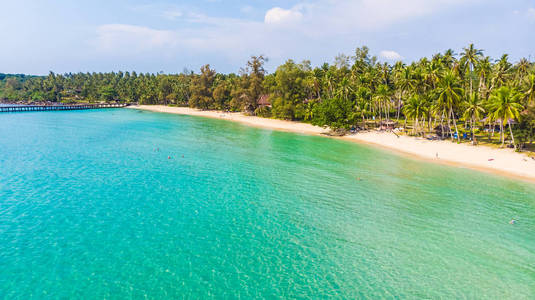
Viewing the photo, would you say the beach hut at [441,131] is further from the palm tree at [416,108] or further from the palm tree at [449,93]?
the palm tree at [449,93]

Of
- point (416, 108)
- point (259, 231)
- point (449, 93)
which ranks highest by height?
point (449, 93)

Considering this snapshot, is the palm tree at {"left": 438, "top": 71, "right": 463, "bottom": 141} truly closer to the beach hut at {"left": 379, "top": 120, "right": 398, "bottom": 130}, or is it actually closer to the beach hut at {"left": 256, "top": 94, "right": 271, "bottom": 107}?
the beach hut at {"left": 379, "top": 120, "right": 398, "bottom": 130}

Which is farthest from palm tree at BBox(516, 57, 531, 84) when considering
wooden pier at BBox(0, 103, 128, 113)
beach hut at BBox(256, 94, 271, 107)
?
wooden pier at BBox(0, 103, 128, 113)

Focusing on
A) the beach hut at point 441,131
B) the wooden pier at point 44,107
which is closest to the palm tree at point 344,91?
the beach hut at point 441,131

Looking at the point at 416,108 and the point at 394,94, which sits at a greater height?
the point at 394,94

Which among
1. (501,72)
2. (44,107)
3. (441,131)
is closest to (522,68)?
(501,72)

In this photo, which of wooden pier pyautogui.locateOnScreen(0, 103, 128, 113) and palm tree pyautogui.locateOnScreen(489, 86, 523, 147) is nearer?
palm tree pyautogui.locateOnScreen(489, 86, 523, 147)

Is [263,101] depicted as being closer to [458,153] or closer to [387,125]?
[387,125]
